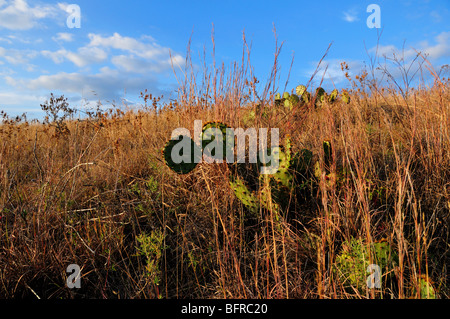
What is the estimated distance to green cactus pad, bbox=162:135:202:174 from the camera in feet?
7.37

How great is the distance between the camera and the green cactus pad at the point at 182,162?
2.25 meters

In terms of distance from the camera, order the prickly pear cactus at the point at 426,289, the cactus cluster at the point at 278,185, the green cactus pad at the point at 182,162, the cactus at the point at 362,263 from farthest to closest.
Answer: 1. the green cactus pad at the point at 182,162
2. the cactus cluster at the point at 278,185
3. the cactus at the point at 362,263
4. the prickly pear cactus at the point at 426,289

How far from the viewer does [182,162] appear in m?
2.28

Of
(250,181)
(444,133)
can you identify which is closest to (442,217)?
(444,133)

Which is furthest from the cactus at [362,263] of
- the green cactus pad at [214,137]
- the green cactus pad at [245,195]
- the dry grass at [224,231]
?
the green cactus pad at [214,137]

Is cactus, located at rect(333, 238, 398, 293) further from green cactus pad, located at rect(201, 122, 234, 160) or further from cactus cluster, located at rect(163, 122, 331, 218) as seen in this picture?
green cactus pad, located at rect(201, 122, 234, 160)

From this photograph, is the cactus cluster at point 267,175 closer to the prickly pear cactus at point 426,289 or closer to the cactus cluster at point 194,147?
the cactus cluster at point 194,147

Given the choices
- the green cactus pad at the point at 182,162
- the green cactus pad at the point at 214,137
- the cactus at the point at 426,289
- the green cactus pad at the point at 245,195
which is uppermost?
the green cactus pad at the point at 214,137

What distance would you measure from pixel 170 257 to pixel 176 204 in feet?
1.73

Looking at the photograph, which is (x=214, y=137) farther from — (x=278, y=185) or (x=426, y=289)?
(x=426, y=289)

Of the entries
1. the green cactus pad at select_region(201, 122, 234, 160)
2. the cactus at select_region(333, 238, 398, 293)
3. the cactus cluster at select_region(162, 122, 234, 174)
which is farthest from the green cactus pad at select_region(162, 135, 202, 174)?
the cactus at select_region(333, 238, 398, 293)

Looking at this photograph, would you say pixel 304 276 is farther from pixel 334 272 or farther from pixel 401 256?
pixel 401 256

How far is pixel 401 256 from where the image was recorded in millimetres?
1261

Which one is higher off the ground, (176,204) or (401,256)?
(176,204)
